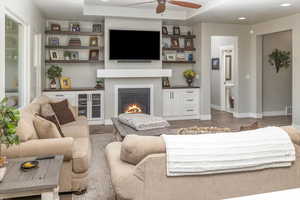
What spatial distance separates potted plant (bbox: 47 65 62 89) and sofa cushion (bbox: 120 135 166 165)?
533 centimetres

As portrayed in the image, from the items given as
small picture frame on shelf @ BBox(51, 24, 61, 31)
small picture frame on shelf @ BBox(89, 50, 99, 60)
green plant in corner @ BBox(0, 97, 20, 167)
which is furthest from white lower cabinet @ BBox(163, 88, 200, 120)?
green plant in corner @ BBox(0, 97, 20, 167)

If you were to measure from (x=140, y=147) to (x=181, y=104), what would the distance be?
18.5 feet

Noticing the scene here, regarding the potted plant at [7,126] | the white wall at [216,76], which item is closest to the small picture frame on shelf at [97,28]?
the white wall at [216,76]

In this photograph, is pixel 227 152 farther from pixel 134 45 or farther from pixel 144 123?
pixel 134 45

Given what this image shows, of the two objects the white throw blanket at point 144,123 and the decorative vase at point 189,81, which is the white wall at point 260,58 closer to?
the decorative vase at point 189,81

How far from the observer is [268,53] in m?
8.03

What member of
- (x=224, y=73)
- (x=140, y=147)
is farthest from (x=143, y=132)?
(x=224, y=73)

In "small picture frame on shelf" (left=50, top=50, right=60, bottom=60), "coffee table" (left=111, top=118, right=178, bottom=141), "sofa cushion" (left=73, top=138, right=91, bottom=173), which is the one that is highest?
"small picture frame on shelf" (left=50, top=50, right=60, bottom=60)

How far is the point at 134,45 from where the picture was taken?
6887mm

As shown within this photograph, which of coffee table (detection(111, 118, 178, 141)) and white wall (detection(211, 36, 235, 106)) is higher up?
white wall (detection(211, 36, 235, 106))

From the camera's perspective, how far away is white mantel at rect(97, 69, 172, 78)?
6.69 m

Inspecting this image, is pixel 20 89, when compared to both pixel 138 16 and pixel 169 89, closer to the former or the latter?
pixel 138 16

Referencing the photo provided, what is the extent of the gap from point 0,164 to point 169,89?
18.9 feet

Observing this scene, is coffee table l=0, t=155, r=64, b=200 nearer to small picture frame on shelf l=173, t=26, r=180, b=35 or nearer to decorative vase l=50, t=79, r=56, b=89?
decorative vase l=50, t=79, r=56, b=89
